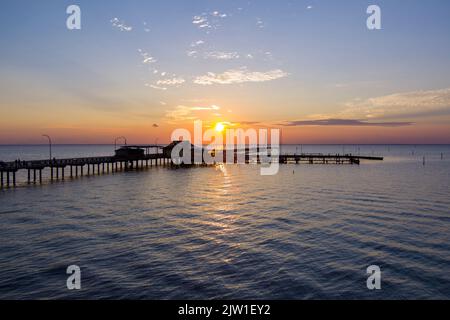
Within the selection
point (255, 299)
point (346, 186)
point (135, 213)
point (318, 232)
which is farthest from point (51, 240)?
point (346, 186)

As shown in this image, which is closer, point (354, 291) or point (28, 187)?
point (354, 291)

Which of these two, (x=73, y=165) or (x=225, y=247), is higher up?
(x=73, y=165)

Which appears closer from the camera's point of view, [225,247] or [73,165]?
[225,247]

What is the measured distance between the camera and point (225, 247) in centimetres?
2433

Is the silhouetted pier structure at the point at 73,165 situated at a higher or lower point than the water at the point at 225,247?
higher

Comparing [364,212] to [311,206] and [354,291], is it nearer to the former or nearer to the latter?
[311,206]

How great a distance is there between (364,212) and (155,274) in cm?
2561

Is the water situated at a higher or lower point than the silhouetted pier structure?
lower

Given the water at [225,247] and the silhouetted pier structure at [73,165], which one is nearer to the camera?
the water at [225,247]

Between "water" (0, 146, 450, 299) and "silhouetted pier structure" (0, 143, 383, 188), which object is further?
"silhouetted pier structure" (0, 143, 383, 188)

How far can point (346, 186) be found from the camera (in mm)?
58406

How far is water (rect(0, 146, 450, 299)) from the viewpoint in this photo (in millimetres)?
17562

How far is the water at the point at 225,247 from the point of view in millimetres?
17562
